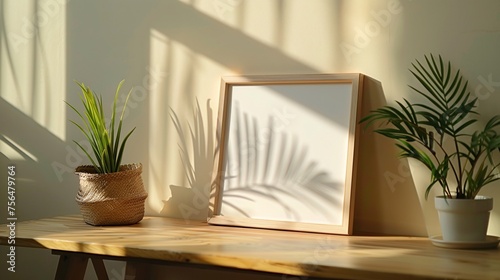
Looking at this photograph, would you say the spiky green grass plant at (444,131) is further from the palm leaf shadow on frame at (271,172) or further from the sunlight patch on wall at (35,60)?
the sunlight patch on wall at (35,60)

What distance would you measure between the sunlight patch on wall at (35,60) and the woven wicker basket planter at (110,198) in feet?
1.60

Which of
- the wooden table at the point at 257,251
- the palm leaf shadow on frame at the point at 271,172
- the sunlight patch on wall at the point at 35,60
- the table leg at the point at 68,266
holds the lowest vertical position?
the table leg at the point at 68,266

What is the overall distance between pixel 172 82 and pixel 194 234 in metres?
0.63

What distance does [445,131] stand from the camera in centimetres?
183

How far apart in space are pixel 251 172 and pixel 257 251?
51 cm

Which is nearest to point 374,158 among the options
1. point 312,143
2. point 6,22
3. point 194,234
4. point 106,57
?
point 312,143

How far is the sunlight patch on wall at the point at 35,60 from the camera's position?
261cm

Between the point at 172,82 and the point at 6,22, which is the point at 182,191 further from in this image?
the point at 6,22

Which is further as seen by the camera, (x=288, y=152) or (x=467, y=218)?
(x=288, y=152)

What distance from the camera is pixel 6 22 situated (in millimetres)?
2709

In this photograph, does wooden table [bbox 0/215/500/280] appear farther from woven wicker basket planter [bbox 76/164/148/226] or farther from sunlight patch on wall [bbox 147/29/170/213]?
sunlight patch on wall [bbox 147/29/170/213]

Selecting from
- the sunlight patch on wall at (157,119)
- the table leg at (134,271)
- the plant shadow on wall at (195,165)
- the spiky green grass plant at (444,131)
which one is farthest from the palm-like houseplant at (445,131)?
the table leg at (134,271)

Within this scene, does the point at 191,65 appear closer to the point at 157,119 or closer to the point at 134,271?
the point at 157,119

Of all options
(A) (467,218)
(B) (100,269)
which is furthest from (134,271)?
(A) (467,218)
